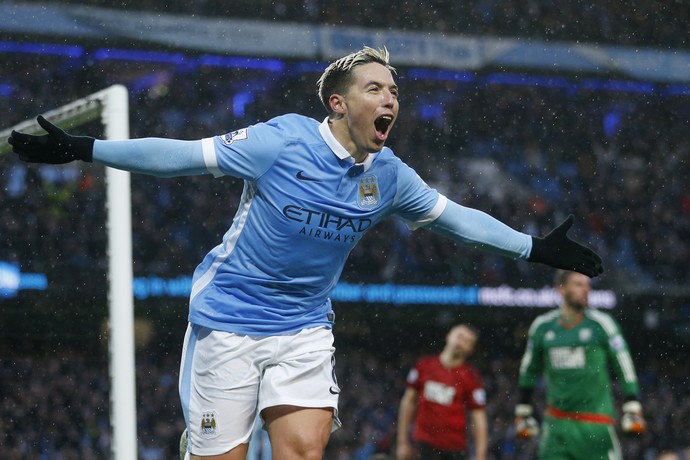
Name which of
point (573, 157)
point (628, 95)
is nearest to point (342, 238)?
point (573, 157)

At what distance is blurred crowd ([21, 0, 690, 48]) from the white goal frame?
1393cm

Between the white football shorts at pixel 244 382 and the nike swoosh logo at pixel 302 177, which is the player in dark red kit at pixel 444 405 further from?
the nike swoosh logo at pixel 302 177

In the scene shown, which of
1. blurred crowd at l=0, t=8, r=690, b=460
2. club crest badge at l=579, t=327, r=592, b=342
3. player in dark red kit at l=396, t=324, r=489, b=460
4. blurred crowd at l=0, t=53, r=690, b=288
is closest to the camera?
club crest badge at l=579, t=327, r=592, b=342

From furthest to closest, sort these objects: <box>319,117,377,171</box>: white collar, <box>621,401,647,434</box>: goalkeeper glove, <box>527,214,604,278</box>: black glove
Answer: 1. <box>621,401,647,434</box>: goalkeeper glove
2. <box>527,214,604,278</box>: black glove
3. <box>319,117,377,171</box>: white collar

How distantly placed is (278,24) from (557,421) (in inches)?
520

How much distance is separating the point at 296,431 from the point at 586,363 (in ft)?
11.6

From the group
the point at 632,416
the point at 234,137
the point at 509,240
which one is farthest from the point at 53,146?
the point at 632,416

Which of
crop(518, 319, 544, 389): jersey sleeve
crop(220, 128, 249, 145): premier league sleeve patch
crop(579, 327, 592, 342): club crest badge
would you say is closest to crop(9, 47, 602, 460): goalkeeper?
crop(220, 128, 249, 145): premier league sleeve patch

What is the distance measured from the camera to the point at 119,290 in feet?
14.2

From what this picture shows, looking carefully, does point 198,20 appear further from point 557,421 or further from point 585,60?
point 557,421

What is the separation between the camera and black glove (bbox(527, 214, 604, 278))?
12.3ft

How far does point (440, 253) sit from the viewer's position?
18641mm

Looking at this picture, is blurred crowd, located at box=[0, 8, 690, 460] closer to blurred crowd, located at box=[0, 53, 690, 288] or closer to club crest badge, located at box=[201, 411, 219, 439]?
blurred crowd, located at box=[0, 53, 690, 288]

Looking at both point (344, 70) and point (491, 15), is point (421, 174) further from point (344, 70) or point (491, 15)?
point (344, 70)
